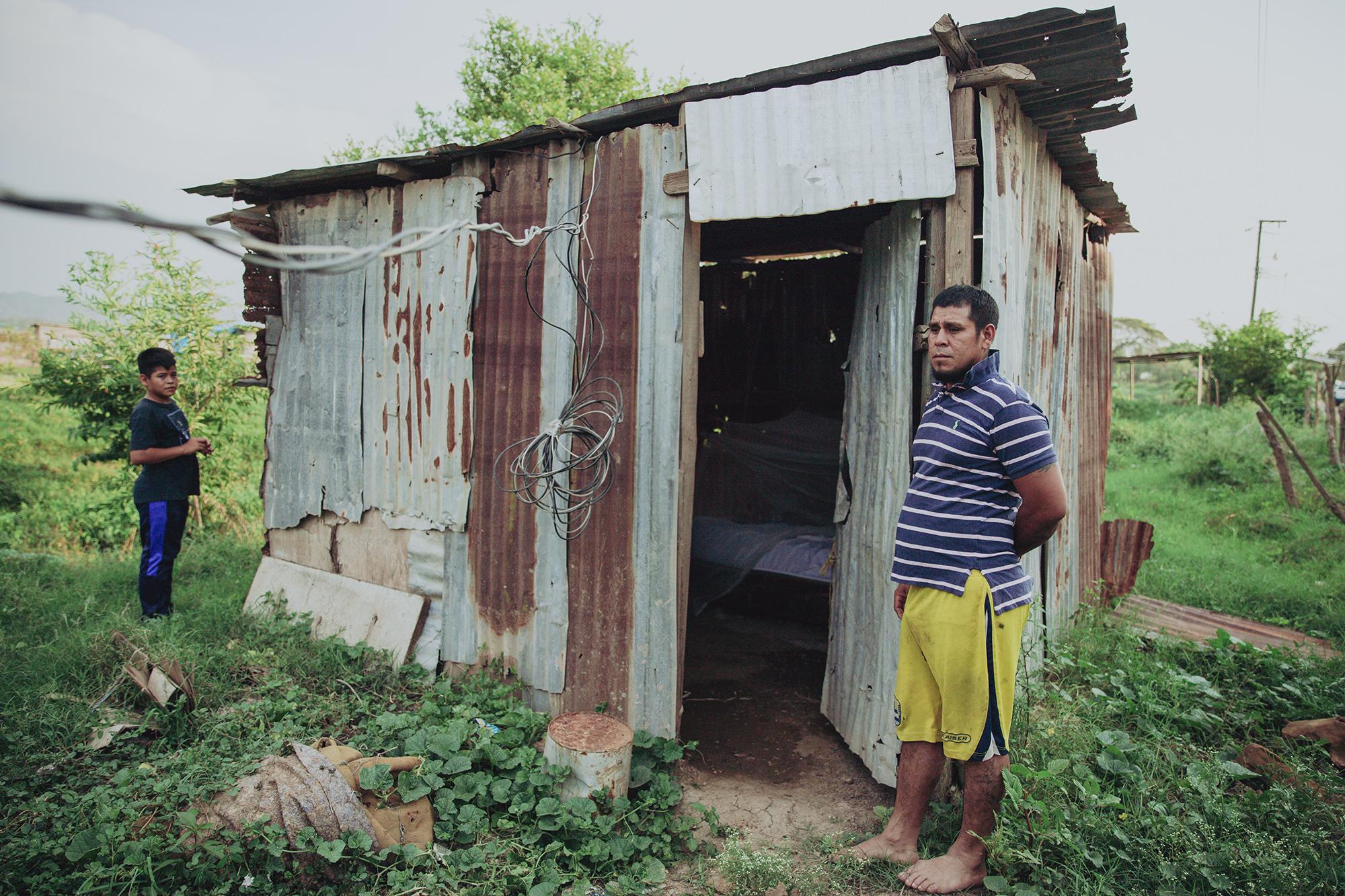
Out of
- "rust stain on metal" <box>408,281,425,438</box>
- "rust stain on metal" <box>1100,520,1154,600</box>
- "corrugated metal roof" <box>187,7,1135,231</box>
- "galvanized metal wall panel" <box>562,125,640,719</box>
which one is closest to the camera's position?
"corrugated metal roof" <box>187,7,1135,231</box>

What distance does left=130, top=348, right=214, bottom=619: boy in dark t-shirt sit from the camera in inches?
187

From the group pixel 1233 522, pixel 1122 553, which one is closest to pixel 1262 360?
pixel 1233 522

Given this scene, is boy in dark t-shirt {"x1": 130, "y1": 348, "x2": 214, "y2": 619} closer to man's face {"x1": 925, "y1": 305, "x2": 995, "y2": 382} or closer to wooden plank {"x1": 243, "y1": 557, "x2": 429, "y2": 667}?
wooden plank {"x1": 243, "y1": 557, "x2": 429, "y2": 667}

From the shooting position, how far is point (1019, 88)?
11.6 feet

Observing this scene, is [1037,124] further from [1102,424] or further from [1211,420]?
[1211,420]

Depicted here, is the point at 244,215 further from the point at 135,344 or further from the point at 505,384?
the point at 135,344

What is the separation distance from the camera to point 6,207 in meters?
1.17

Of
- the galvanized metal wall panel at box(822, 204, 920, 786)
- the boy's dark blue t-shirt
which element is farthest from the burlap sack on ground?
the boy's dark blue t-shirt

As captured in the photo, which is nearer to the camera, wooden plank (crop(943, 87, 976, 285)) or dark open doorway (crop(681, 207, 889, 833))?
wooden plank (crop(943, 87, 976, 285))

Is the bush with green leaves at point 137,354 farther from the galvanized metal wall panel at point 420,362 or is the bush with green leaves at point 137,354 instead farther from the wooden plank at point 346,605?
the galvanized metal wall panel at point 420,362

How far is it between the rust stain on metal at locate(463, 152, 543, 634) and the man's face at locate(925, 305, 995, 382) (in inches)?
85.0

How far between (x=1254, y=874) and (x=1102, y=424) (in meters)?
4.16

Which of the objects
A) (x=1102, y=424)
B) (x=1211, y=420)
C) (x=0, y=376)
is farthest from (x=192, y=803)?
(x=1211, y=420)

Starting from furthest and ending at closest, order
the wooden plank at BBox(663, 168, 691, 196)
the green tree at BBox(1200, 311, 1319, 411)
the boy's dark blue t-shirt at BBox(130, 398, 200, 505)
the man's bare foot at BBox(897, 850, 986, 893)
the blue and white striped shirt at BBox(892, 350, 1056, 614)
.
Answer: the green tree at BBox(1200, 311, 1319, 411) < the boy's dark blue t-shirt at BBox(130, 398, 200, 505) < the wooden plank at BBox(663, 168, 691, 196) < the man's bare foot at BBox(897, 850, 986, 893) < the blue and white striped shirt at BBox(892, 350, 1056, 614)
